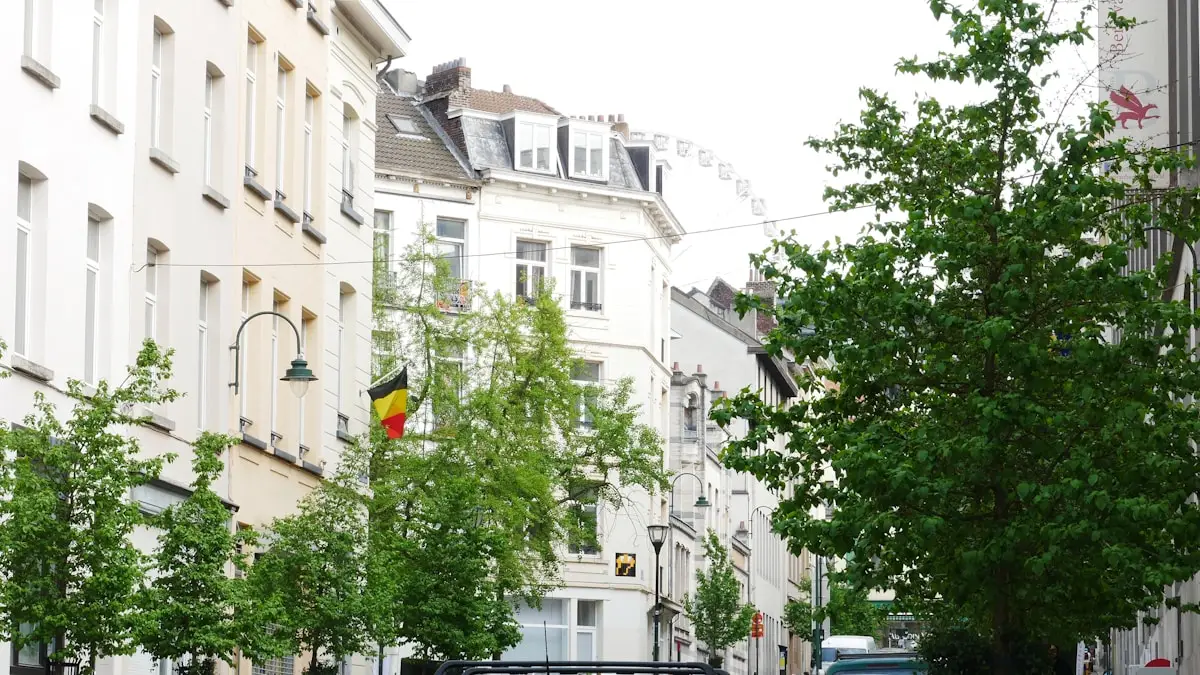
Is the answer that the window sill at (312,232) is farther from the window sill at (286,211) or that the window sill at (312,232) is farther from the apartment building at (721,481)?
the apartment building at (721,481)

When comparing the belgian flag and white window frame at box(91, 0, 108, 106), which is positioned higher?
white window frame at box(91, 0, 108, 106)

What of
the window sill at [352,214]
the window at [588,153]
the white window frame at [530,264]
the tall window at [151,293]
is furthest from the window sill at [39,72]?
the window at [588,153]

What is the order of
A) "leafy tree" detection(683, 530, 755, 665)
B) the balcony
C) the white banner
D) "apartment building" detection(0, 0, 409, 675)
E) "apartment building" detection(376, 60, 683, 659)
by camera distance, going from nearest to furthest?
1. "apartment building" detection(0, 0, 409, 675)
2. the white banner
3. the balcony
4. "apartment building" detection(376, 60, 683, 659)
5. "leafy tree" detection(683, 530, 755, 665)

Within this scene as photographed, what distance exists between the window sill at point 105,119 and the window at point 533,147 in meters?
45.9

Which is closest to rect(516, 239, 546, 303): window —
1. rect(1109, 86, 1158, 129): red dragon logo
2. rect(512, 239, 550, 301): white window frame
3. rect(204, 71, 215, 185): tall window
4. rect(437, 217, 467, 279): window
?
rect(512, 239, 550, 301): white window frame

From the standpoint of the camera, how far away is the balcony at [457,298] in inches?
2081

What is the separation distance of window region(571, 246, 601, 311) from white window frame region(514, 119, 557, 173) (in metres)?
3.09

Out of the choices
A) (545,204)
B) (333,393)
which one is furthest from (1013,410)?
(545,204)

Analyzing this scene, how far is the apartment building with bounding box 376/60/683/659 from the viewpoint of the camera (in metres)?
69.8

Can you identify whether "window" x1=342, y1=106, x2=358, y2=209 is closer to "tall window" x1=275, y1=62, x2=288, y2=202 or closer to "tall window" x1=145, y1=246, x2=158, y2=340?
"tall window" x1=275, y1=62, x2=288, y2=202

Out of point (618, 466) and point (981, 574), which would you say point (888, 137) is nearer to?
point (981, 574)

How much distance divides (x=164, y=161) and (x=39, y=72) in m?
5.09

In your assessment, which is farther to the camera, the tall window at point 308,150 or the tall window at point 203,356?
the tall window at point 308,150

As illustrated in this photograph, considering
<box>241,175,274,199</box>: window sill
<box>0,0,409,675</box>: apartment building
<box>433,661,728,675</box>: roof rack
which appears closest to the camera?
<box>433,661,728,675</box>: roof rack
